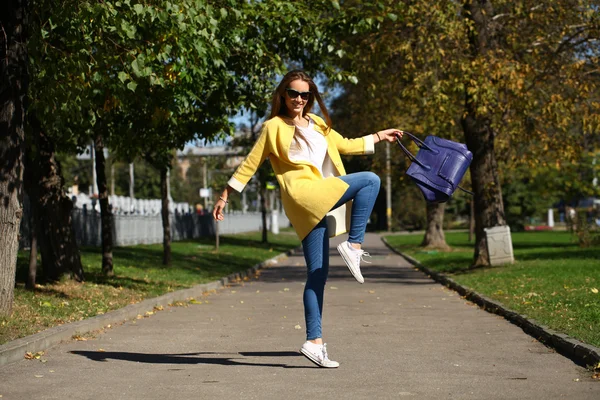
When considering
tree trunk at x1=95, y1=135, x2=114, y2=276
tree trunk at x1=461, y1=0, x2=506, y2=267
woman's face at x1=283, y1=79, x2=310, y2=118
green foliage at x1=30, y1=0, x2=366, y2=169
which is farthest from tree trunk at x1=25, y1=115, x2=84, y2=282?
tree trunk at x1=461, y1=0, x2=506, y2=267

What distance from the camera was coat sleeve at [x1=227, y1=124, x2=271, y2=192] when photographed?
23.7ft

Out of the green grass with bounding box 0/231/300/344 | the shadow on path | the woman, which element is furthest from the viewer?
the green grass with bounding box 0/231/300/344

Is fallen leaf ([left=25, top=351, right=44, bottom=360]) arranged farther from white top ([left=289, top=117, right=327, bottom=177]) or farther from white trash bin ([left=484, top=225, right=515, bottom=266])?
white trash bin ([left=484, top=225, right=515, bottom=266])

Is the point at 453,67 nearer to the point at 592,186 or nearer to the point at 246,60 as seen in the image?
the point at 246,60

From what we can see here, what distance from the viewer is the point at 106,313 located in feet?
38.8

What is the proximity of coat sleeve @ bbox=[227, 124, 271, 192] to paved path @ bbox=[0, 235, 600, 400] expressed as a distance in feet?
4.62

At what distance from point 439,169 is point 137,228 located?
29195 millimetres

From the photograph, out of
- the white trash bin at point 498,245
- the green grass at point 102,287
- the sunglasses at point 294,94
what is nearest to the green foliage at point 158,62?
the green grass at point 102,287

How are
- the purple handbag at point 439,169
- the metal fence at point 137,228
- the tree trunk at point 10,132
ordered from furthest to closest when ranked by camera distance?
the metal fence at point 137,228
the tree trunk at point 10,132
the purple handbag at point 439,169

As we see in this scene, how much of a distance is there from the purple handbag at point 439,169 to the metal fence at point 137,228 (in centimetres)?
1500

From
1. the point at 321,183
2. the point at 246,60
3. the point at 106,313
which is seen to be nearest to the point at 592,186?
the point at 246,60

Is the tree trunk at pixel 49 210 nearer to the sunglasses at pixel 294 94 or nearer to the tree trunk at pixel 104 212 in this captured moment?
the tree trunk at pixel 104 212

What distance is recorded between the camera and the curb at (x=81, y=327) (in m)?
8.34

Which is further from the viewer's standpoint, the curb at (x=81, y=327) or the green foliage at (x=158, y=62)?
the green foliage at (x=158, y=62)
